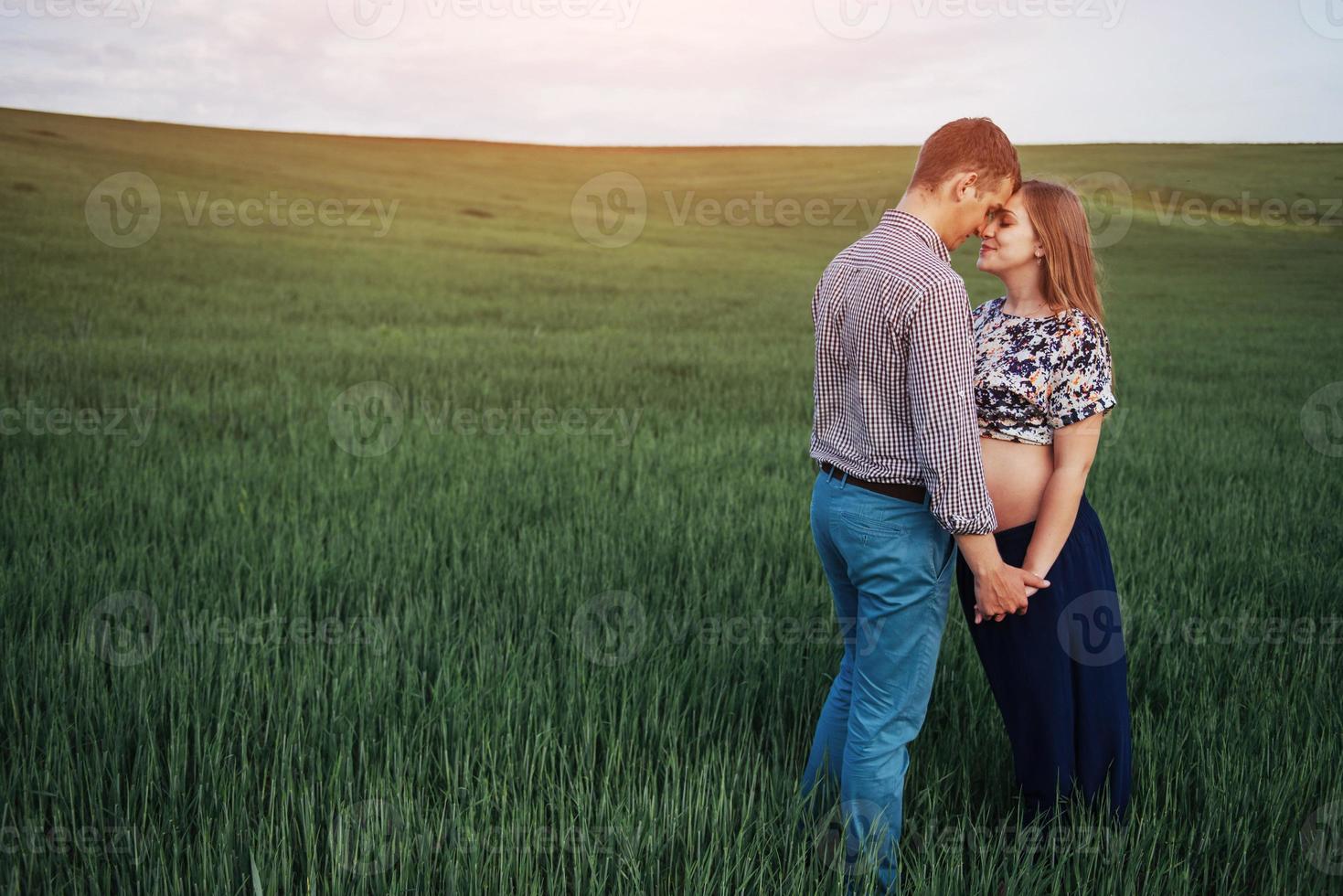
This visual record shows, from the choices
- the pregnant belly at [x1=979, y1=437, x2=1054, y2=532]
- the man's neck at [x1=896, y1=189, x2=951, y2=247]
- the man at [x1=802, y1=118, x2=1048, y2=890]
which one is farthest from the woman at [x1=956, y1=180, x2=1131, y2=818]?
the man's neck at [x1=896, y1=189, x2=951, y2=247]

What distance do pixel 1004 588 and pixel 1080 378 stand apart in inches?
19.0

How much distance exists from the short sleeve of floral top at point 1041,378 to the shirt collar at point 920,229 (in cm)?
29

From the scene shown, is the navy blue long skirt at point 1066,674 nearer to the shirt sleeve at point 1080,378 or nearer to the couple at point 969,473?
the couple at point 969,473

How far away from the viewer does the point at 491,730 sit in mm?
2658

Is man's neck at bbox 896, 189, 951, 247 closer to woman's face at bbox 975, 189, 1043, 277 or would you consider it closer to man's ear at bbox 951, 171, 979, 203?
man's ear at bbox 951, 171, 979, 203

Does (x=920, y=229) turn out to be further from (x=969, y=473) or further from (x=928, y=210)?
(x=969, y=473)

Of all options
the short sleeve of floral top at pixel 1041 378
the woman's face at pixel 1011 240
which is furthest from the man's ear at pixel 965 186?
the short sleeve of floral top at pixel 1041 378

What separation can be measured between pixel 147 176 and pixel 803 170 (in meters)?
25.9

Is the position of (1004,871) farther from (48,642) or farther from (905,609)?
(48,642)

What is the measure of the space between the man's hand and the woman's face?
2.13ft

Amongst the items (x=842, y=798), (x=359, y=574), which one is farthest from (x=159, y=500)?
(x=842, y=798)

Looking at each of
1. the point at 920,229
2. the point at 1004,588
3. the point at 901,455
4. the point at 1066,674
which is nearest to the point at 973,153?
the point at 920,229

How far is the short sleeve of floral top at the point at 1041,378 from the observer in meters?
1.98

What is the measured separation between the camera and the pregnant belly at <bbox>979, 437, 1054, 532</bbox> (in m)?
2.04
